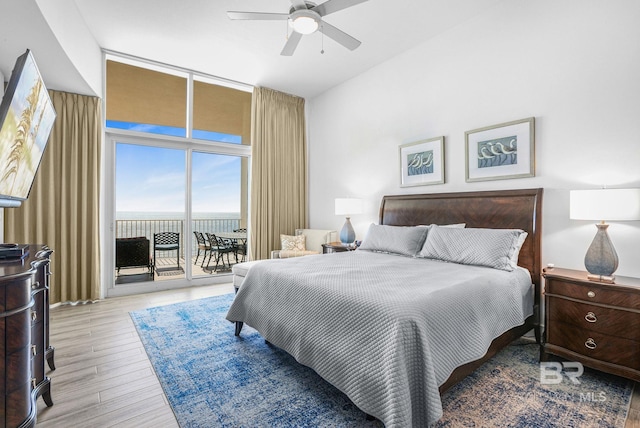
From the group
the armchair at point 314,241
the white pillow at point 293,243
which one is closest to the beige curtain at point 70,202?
the armchair at point 314,241

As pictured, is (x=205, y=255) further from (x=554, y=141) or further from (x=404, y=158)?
(x=554, y=141)

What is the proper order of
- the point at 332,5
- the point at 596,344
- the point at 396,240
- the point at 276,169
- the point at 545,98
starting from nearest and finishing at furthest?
the point at 596,344, the point at 332,5, the point at 545,98, the point at 396,240, the point at 276,169

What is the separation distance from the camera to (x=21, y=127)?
189 centimetres

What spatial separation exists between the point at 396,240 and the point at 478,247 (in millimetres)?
901

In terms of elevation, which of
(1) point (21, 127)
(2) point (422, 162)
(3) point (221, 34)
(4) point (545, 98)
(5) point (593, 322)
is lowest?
(5) point (593, 322)

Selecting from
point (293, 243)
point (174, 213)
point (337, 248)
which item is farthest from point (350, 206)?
point (174, 213)

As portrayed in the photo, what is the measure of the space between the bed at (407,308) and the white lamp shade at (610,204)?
0.56 m

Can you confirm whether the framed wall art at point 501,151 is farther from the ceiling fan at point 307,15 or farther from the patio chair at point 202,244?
the patio chair at point 202,244

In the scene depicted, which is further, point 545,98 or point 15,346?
point 545,98

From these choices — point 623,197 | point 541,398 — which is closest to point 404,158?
point 623,197

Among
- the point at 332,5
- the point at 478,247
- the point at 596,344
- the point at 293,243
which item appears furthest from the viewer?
the point at 293,243

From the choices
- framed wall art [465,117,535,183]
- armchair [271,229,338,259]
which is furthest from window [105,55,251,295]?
framed wall art [465,117,535,183]

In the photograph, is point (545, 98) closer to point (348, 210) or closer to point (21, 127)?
point (348, 210)

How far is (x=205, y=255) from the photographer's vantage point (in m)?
5.16
